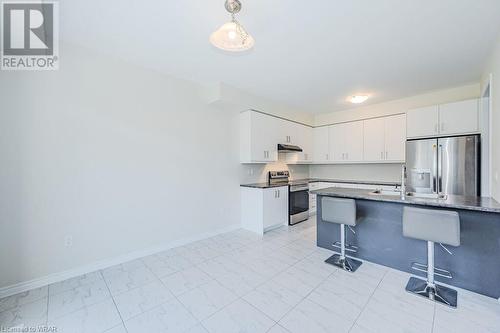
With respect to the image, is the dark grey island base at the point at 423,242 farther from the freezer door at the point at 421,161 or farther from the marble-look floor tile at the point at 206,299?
the marble-look floor tile at the point at 206,299

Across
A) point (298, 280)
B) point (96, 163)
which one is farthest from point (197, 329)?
point (96, 163)

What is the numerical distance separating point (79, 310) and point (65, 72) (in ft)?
8.06

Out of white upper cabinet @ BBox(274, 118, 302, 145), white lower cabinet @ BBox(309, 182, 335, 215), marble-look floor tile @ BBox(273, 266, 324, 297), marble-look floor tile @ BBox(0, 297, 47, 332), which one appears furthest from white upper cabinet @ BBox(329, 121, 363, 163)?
marble-look floor tile @ BBox(0, 297, 47, 332)

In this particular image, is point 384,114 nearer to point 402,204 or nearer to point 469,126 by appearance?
point 469,126

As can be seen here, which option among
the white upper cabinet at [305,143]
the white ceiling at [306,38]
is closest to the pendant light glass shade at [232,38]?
the white ceiling at [306,38]

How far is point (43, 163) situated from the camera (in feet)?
7.57

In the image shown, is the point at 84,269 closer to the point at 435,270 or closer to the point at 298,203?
the point at 298,203

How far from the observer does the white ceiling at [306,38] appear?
1879mm

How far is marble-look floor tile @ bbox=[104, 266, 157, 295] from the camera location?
226 cm

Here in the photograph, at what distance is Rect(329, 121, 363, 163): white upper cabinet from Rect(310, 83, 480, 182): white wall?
22cm

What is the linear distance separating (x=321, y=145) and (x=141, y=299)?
4851 mm

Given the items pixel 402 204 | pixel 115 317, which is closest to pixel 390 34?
pixel 402 204

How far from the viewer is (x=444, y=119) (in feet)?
11.9

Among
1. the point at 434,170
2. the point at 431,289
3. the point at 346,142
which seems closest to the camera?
the point at 431,289
